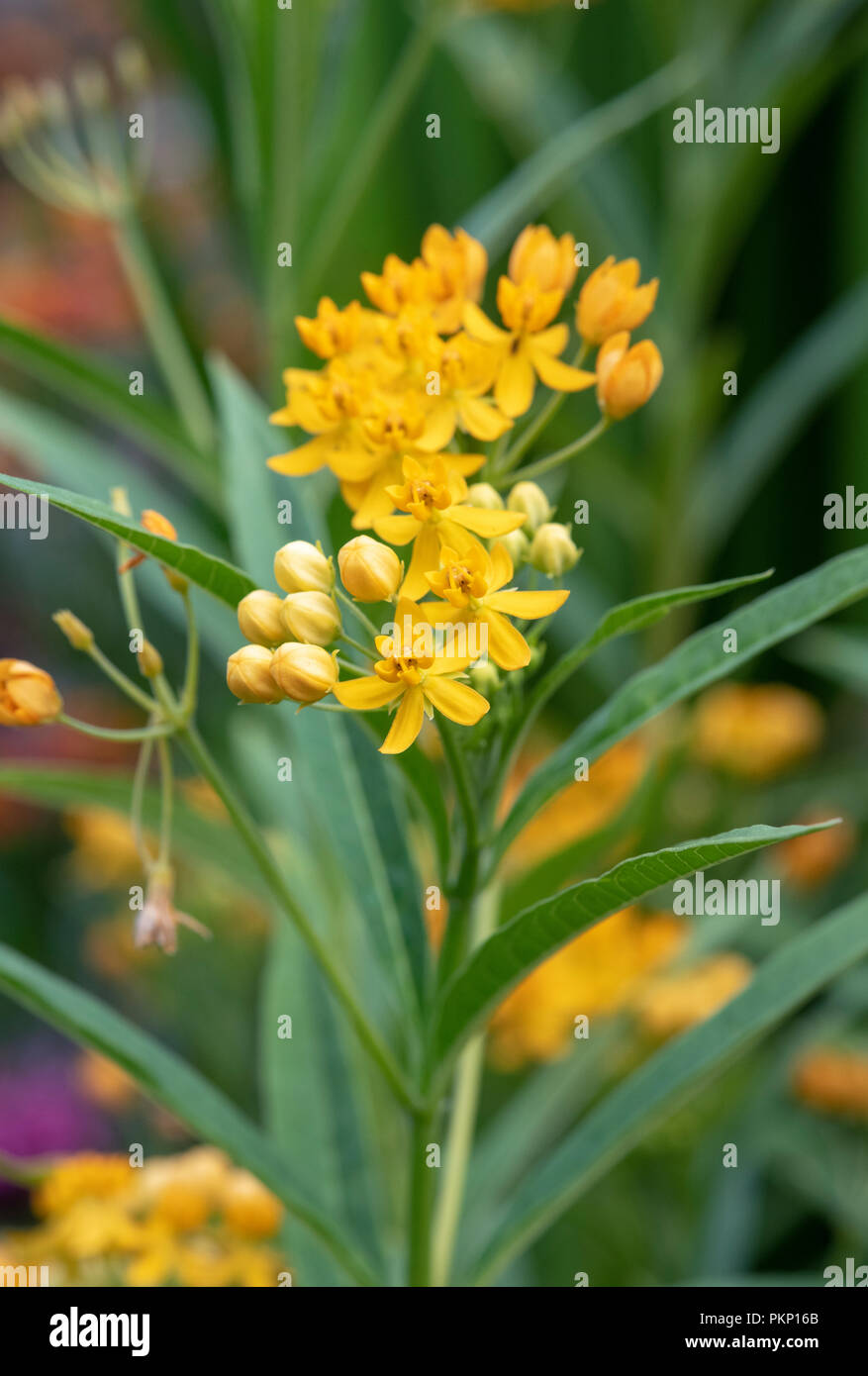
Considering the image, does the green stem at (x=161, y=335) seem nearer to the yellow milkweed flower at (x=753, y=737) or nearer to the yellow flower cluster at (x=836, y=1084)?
the yellow milkweed flower at (x=753, y=737)

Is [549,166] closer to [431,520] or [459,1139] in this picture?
[431,520]

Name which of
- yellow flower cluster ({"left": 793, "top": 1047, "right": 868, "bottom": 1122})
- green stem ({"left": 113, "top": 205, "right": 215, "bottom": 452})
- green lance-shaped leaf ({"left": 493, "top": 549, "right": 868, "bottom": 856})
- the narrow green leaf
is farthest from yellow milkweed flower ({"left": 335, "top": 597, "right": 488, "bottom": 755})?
yellow flower cluster ({"left": 793, "top": 1047, "right": 868, "bottom": 1122})

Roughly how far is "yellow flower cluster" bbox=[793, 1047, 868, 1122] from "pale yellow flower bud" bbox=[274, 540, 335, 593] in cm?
78

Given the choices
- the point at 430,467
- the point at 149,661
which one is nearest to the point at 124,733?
the point at 149,661

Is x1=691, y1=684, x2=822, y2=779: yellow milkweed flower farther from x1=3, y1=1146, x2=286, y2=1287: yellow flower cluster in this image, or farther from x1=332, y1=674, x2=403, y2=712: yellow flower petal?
x1=332, y1=674, x2=403, y2=712: yellow flower petal

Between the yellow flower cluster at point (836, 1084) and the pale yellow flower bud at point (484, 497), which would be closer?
the pale yellow flower bud at point (484, 497)

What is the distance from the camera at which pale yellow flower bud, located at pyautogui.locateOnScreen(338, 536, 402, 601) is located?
479mm

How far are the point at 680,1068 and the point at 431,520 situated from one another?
0.31 metres

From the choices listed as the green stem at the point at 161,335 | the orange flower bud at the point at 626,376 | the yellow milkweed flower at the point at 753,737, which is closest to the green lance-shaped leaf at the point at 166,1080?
the orange flower bud at the point at 626,376

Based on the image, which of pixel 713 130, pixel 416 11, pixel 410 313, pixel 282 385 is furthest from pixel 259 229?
pixel 416 11

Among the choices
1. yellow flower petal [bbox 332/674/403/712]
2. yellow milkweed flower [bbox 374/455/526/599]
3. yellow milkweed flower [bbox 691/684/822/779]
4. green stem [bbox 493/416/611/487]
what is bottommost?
yellow flower petal [bbox 332/674/403/712]

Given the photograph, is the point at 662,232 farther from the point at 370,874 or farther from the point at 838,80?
the point at 370,874

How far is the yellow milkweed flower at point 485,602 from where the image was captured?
48 cm

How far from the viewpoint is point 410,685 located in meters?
0.48
